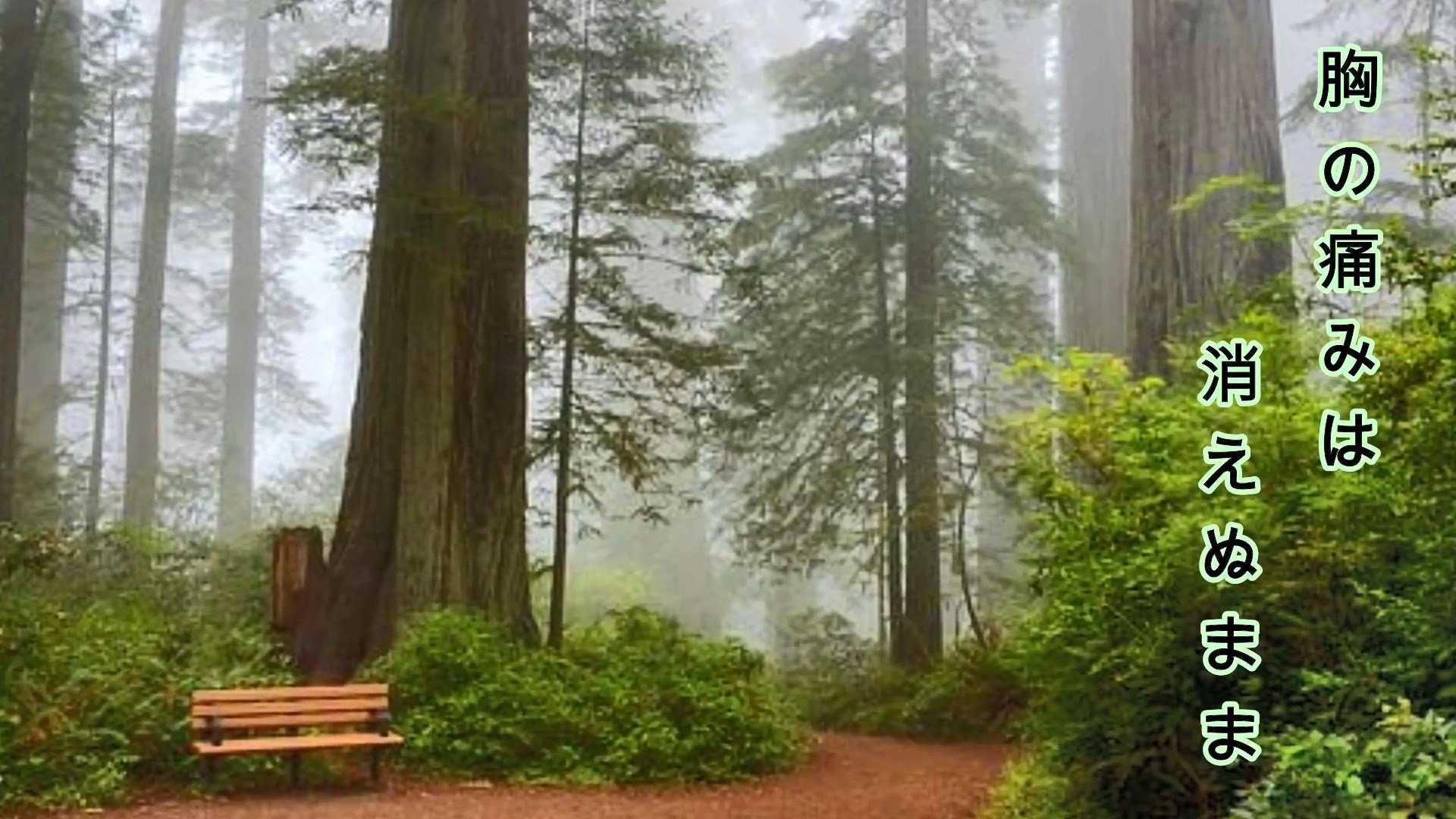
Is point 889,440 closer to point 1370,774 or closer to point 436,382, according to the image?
point 436,382

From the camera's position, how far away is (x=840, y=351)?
1477 cm

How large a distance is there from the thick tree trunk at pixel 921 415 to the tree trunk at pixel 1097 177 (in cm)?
205

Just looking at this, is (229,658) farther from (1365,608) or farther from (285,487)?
(285,487)

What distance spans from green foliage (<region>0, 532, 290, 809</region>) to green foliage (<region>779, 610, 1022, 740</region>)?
19.4ft

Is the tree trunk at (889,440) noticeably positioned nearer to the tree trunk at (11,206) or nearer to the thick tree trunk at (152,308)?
the tree trunk at (11,206)

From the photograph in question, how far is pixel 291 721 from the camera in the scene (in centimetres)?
859

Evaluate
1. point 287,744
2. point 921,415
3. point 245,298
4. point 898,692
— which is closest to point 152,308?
point 245,298

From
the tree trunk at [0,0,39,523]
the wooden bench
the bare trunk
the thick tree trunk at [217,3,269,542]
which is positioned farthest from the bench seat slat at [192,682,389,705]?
the thick tree trunk at [217,3,269,542]

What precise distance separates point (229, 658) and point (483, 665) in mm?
1946

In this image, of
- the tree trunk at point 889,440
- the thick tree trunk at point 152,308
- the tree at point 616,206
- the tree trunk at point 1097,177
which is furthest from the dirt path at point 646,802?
the thick tree trunk at point 152,308

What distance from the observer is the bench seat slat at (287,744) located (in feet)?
26.7

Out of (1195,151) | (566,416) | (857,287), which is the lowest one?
(566,416)

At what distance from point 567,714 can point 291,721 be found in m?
1.83

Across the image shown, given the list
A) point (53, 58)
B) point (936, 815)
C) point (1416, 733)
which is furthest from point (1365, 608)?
point (53, 58)
